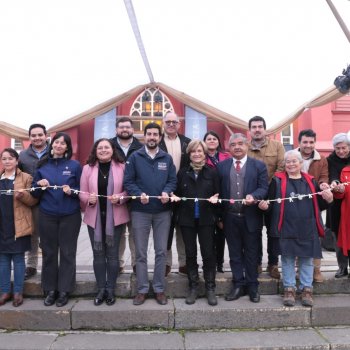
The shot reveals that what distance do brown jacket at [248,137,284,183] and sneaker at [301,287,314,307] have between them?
1.33m

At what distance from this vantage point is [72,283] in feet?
12.2

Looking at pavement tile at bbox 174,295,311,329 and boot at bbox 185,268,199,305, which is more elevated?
boot at bbox 185,268,199,305

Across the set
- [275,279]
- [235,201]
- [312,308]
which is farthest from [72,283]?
[312,308]

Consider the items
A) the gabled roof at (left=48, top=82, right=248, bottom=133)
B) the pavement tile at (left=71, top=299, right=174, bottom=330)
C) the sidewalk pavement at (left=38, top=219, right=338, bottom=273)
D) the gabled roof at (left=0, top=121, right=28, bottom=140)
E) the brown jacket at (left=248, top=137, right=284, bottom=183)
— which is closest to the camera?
the pavement tile at (left=71, top=299, right=174, bottom=330)

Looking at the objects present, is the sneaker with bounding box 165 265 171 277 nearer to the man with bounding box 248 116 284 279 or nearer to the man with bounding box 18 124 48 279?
the man with bounding box 248 116 284 279

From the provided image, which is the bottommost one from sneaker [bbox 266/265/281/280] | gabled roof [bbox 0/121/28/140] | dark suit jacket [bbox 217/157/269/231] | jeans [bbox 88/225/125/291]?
sneaker [bbox 266/265/281/280]

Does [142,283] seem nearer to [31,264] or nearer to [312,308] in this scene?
[31,264]

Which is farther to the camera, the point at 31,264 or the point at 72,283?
the point at 31,264

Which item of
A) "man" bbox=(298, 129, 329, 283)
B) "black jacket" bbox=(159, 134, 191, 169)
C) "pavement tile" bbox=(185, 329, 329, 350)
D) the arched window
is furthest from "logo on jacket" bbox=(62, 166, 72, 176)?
the arched window

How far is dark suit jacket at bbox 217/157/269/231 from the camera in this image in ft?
12.1

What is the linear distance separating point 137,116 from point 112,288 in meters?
9.41

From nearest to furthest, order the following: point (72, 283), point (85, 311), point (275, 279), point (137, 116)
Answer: point (85, 311) → point (72, 283) → point (275, 279) → point (137, 116)

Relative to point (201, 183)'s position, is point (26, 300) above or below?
below

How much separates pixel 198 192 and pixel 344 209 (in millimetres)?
1723
